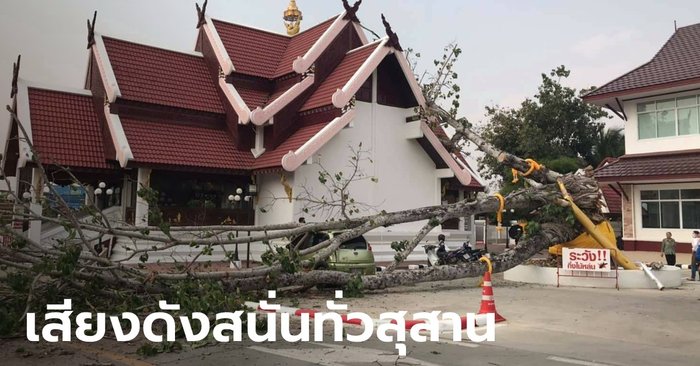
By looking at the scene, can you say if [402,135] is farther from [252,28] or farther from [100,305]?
[100,305]

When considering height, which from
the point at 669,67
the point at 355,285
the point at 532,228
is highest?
the point at 669,67

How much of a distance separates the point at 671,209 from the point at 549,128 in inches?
646

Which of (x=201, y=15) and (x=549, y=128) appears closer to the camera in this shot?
(x=201, y=15)

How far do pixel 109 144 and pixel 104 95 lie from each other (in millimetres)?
1969

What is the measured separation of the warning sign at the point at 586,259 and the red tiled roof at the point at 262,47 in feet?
39.9

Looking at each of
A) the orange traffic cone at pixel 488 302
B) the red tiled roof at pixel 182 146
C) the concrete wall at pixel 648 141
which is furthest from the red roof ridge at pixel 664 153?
the orange traffic cone at pixel 488 302

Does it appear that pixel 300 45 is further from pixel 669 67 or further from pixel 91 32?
pixel 669 67

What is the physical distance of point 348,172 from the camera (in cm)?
2153

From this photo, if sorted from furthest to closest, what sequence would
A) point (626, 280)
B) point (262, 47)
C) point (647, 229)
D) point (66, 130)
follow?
point (262, 47) < point (647, 229) < point (66, 130) < point (626, 280)

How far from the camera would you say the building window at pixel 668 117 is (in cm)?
2212

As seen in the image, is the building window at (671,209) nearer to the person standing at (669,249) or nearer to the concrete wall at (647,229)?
the concrete wall at (647,229)

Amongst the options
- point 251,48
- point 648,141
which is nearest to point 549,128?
point 648,141

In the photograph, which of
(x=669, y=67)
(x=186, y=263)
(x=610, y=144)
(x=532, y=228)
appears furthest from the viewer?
(x=610, y=144)

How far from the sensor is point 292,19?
93.1ft
